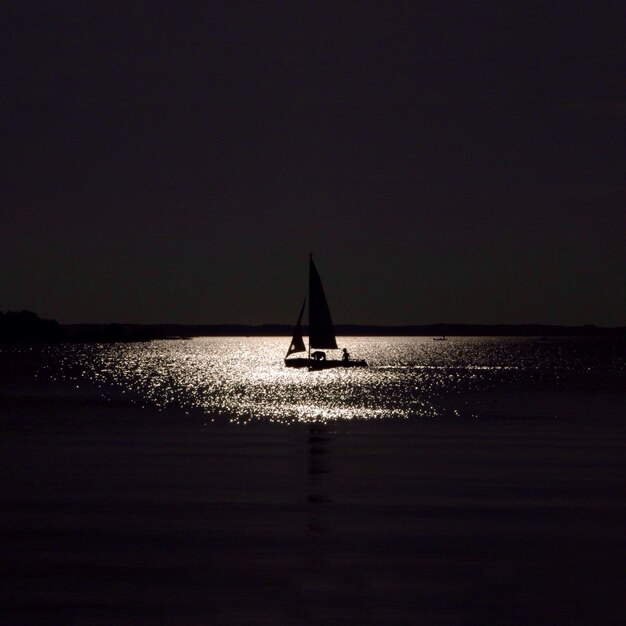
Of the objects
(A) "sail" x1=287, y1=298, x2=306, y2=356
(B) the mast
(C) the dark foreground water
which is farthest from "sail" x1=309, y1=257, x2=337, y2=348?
(C) the dark foreground water

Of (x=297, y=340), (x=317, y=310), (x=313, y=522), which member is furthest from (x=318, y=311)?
(x=313, y=522)

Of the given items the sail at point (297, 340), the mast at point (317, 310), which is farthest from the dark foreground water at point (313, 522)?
the sail at point (297, 340)

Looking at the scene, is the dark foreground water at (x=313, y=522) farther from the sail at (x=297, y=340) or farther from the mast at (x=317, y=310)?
the sail at (x=297, y=340)

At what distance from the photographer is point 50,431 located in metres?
56.0

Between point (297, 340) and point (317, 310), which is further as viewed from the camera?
point (297, 340)

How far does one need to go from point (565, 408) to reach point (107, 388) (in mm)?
48674

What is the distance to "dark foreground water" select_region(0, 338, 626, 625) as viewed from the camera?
64.0 ft

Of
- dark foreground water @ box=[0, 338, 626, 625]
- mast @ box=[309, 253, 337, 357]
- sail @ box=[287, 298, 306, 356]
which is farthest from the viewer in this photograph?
sail @ box=[287, 298, 306, 356]

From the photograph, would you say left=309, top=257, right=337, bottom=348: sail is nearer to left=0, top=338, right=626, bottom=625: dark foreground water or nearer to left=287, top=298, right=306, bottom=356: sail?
left=287, top=298, right=306, bottom=356: sail

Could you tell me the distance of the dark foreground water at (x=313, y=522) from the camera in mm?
19500

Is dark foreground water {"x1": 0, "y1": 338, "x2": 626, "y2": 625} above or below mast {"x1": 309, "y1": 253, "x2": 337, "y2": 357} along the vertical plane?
below

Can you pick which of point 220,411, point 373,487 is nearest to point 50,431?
point 220,411

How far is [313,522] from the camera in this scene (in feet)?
90.8

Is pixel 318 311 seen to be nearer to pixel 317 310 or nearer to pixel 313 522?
pixel 317 310
